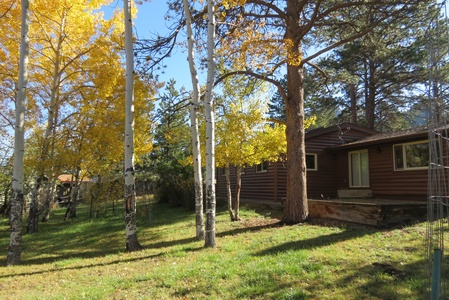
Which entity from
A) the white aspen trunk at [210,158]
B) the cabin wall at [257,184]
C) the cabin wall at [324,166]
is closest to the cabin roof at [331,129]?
the cabin wall at [324,166]

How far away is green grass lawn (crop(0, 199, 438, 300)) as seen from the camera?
444 cm

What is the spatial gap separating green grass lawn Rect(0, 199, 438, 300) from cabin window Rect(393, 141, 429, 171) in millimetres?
5027

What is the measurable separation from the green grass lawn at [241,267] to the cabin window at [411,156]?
503 cm

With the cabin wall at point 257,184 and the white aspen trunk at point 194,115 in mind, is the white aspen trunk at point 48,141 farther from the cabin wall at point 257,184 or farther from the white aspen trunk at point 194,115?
the cabin wall at point 257,184

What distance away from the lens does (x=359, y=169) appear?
14.9 metres

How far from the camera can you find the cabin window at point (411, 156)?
1177cm

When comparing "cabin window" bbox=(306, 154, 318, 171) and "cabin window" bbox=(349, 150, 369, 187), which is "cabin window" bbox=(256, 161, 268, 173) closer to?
"cabin window" bbox=(306, 154, 318, 171)

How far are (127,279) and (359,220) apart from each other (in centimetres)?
608

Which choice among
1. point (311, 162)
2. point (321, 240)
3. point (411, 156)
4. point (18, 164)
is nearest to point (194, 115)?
point (18, 164)

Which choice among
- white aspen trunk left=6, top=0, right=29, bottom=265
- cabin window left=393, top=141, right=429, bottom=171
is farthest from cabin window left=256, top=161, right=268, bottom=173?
white aspen trunk left=6, top=0, right=29, bottom=265

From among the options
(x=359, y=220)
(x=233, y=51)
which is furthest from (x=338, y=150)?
(x=233, y=51)

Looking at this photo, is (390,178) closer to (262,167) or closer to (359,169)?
(359,169)

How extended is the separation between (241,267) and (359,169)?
1113cm

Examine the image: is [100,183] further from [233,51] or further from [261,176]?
[233,51]
